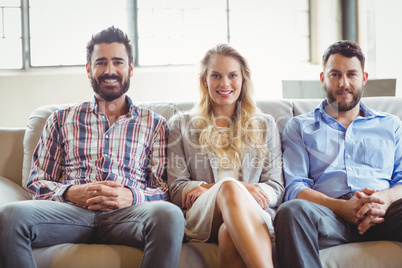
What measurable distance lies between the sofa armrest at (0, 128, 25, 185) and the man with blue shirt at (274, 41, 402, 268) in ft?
4.28

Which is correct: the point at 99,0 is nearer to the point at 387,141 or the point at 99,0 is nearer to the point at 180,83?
the point at 180,83

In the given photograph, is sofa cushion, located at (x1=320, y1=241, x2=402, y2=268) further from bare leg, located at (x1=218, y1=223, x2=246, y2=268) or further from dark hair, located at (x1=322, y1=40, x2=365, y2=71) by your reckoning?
dark hair, located at (x1=322, y1=40, x2=365, y2=71)

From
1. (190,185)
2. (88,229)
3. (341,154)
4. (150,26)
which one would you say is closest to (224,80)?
(190,185)

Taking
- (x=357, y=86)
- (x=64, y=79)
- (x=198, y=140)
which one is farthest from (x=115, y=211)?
(x=64, y=79)

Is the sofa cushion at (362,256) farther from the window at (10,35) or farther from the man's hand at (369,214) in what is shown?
the window at (10,35)

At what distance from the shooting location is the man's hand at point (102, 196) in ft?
6.00

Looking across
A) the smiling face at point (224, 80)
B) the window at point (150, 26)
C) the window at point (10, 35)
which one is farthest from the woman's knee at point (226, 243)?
the window at point (10, 35)

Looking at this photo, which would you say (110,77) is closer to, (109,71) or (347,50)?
(109,71)

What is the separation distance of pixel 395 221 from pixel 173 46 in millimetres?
3237

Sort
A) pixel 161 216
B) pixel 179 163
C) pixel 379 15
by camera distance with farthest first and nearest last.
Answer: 1. pixel 379 15
2. pixel 179 163
3. pixel 161 216

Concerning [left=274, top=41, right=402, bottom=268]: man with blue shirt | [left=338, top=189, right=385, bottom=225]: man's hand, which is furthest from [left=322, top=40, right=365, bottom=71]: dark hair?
[left=338, top=189, right=385, bottom=225]: man's hand

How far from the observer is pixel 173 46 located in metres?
4.59

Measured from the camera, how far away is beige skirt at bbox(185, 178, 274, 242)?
1.69 m

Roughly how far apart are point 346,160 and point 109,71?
115 centimetres
